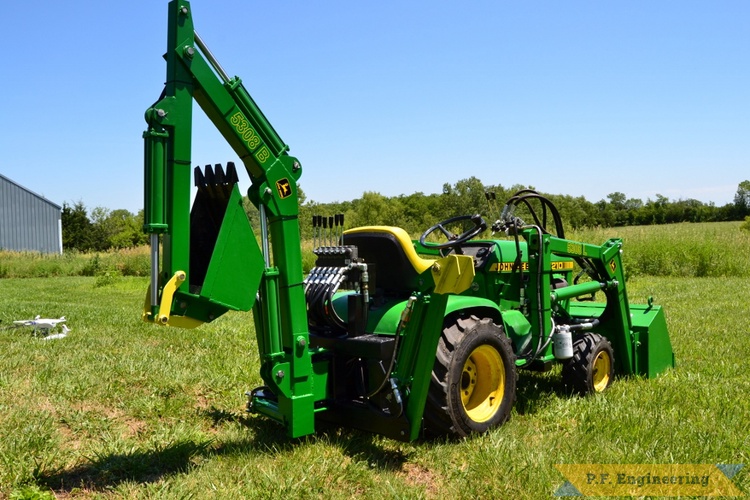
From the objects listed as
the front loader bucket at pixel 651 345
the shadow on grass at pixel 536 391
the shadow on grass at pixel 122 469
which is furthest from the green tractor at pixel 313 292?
the front loader bucket at pixel 651 345

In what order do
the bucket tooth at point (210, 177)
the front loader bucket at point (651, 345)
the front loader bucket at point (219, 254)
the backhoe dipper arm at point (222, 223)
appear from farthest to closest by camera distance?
the front loader bucket at point (651, 345) → the bucket tooth at point (210, 177) → the front loader bucket at point (219, 254) → the backhoe dipper arm at point (222, 223)

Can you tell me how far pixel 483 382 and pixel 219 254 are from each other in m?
Result: 2.08

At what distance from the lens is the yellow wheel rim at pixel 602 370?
5453mm

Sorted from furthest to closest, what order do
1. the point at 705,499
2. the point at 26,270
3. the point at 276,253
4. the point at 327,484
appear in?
1. the point at 26,270
2. the point at 276,253
3. the point at 327,484
4. the point at 705,499

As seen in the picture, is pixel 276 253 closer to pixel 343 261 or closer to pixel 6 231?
pixel 343 261

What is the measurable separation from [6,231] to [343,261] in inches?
1337

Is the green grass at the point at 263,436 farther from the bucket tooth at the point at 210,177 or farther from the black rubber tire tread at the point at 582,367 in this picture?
the bucket tooth at the point at 210,177

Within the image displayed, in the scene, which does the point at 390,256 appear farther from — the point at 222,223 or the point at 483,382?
the point at 222,223

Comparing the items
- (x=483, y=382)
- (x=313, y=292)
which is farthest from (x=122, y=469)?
(x=483, y=382)

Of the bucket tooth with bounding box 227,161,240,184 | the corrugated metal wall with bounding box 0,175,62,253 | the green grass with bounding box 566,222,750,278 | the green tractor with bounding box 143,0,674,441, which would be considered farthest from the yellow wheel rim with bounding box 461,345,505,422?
the corrugated metal wall with bounding box 0,175,62,253

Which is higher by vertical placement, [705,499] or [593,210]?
[593,210]

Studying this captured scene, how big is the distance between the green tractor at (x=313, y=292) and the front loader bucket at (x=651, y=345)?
49.8 inches

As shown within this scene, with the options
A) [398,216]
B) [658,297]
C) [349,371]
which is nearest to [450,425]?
[349,371]

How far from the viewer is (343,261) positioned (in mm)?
4184
